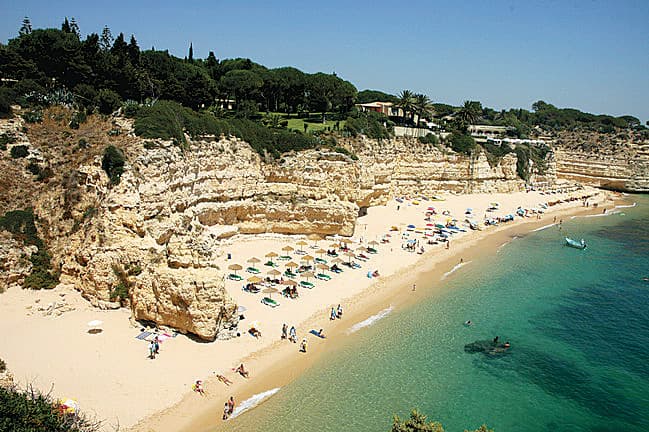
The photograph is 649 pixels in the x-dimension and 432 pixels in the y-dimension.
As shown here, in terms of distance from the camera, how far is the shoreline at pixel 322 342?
17.2m

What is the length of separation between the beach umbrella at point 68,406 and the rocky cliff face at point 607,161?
9696 cm

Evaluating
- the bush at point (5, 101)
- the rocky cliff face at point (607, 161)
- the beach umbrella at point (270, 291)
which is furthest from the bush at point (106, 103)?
the rocky cliff face at point (607, 161)

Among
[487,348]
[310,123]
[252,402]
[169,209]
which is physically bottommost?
[487,348]

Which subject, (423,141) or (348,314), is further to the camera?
(423,141)

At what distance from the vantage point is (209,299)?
69.7ft

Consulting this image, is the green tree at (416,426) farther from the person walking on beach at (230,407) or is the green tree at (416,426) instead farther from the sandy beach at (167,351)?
the sandy beach at (167,351)

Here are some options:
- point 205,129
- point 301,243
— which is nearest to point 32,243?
point 205,129

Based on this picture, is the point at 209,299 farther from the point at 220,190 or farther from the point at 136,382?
the point at 220,190

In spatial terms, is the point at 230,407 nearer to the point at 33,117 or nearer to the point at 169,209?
the point at 169,209

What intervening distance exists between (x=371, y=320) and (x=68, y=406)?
1596cm

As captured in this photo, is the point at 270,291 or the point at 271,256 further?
the point at 271,256

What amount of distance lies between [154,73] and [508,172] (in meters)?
54.0

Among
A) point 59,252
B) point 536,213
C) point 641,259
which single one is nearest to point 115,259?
point 59,252

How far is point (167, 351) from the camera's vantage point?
20719 millimetres
